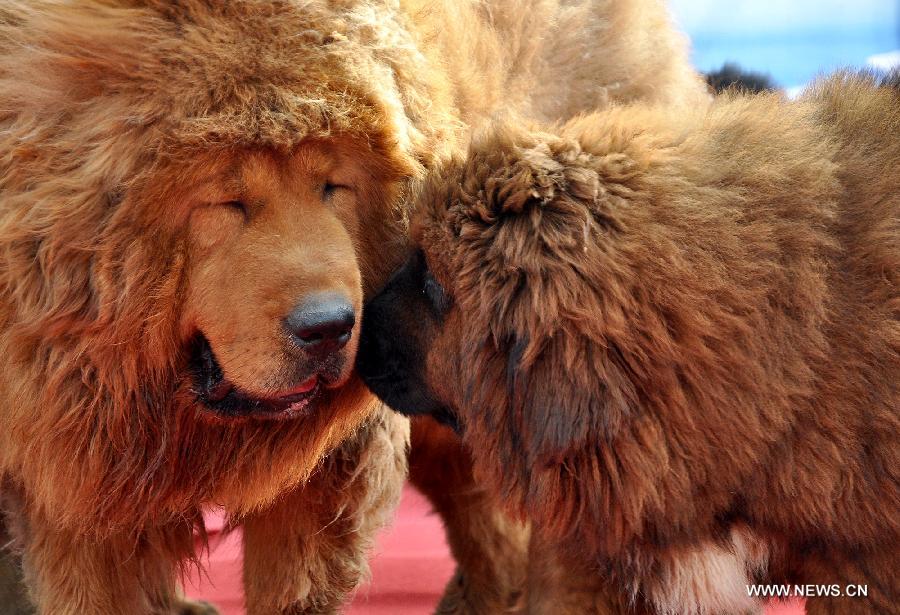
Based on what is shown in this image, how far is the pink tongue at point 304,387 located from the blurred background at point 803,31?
4.30 m

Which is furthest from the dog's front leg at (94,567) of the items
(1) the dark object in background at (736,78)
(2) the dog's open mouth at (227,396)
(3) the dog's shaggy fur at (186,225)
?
(1) the dark object in background at (736,78)

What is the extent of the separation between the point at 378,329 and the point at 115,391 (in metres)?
0.65

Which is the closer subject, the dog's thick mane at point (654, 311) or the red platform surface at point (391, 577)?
the dog's thick mane at point (654, 311)

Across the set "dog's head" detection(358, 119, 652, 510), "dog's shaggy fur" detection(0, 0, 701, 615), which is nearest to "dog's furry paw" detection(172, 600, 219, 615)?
"dog's shaggy fur" detection(0, 0, 701, 615)

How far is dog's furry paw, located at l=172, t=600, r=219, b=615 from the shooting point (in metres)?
3.86

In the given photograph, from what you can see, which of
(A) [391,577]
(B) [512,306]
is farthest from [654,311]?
(A) [391,577]

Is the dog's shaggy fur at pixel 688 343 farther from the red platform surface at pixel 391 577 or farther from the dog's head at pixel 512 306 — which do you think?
the red platform surface at pixel 391 577

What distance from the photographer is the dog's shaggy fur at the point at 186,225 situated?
236 cm

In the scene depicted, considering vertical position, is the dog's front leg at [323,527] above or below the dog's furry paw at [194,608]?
above

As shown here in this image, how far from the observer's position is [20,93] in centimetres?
245

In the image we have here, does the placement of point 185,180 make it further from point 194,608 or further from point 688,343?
point 194,608

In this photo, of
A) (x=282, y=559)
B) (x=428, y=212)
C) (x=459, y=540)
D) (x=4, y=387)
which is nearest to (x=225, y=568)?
(x=459, y=540)

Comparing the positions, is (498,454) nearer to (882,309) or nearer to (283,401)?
(283,401)

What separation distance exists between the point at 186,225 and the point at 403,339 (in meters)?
0.60
